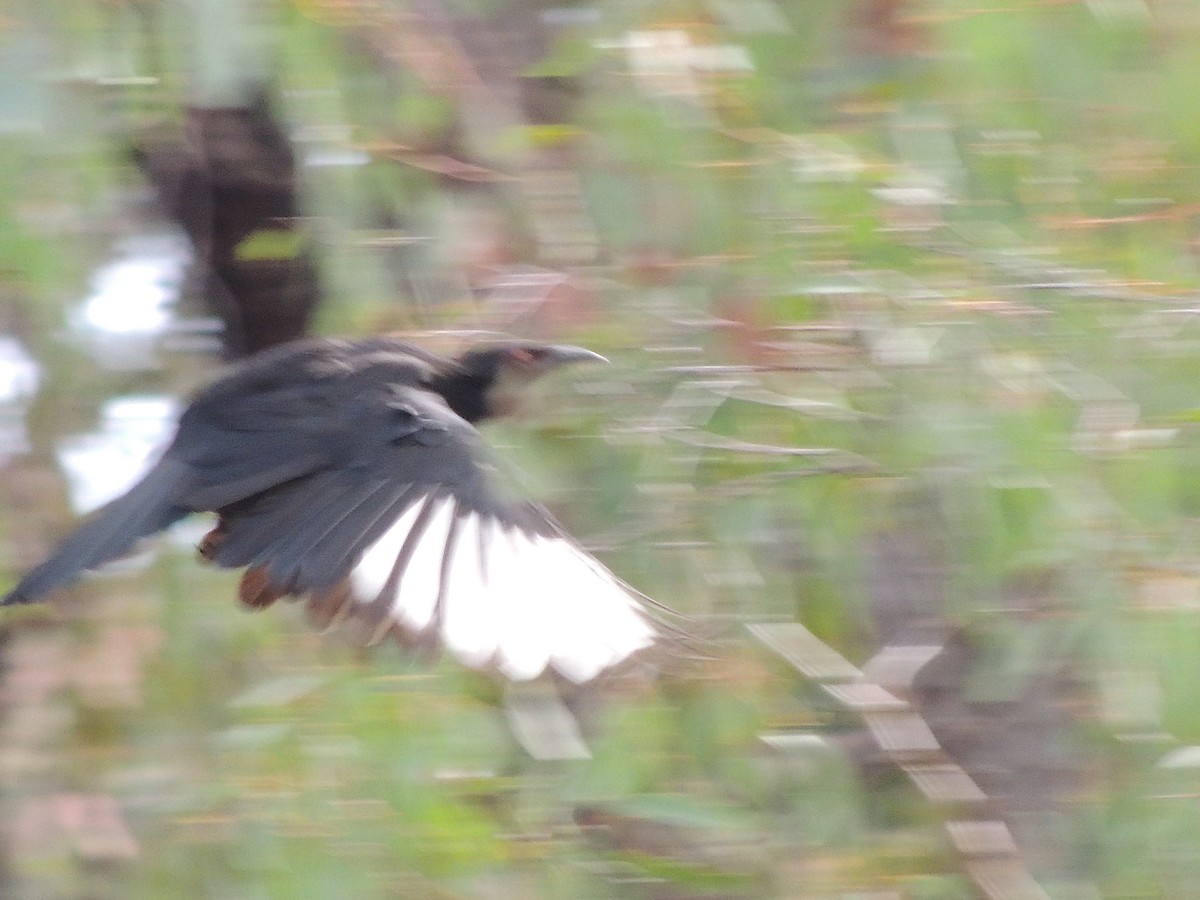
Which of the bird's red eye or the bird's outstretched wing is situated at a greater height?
the bird's red eye

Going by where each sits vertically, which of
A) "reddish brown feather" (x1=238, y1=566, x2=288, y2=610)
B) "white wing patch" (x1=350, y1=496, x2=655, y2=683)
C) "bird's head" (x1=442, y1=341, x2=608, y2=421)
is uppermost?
"bird's head" (x1=442, y1=341, x2=608, y2=421)

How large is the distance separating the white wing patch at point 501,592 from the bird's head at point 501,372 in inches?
11.0

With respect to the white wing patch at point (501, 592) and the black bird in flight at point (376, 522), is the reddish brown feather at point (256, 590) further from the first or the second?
the white wing patch at point (501, 592)

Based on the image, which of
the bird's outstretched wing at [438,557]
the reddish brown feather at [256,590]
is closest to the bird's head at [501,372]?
the bird's outstretched wing at [438,557]

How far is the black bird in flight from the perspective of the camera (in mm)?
2316

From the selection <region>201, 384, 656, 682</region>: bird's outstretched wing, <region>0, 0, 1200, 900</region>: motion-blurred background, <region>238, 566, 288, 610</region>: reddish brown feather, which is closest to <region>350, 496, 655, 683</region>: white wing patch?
<region>201, 384, 656, 682</region>: bird's outstretched wing

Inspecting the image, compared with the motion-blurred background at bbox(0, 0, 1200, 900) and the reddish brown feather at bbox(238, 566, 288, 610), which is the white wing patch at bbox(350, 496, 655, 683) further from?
the reddish brown feather at bbox(238, 566, 288, 610)

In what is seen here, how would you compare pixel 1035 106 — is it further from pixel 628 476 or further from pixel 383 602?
pixel 383 602

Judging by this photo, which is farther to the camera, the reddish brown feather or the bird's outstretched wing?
the reddish brown feather


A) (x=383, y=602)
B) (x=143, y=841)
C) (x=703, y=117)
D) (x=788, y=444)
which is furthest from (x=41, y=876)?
(x=703, y=117)

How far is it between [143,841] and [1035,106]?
5.25 ft

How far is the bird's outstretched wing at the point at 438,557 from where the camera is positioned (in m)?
2.30

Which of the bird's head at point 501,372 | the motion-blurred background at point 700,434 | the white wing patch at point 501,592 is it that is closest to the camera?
the white wing patch at point 501,592

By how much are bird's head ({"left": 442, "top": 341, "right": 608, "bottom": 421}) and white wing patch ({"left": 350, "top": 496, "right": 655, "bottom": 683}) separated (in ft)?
0.92
